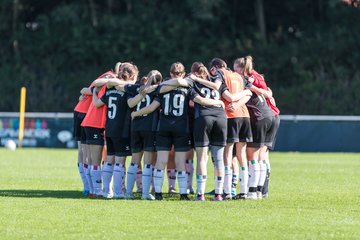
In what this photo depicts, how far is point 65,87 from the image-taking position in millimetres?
47250

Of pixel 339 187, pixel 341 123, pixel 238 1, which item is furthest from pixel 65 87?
pixel 339 187

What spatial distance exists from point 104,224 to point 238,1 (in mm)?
38658

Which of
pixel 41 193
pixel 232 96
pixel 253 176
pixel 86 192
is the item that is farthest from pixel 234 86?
pixel 41 193

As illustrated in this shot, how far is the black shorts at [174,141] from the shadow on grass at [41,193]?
185 centimetres

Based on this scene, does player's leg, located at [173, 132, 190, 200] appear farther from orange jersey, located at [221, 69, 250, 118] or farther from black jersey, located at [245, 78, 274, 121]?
black jersey, located at [245, 78, 274, 121]

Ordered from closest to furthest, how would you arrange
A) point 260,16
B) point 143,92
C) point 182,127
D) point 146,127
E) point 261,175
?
point 182,127
point 143,92
point 146,127
point 261,175
point 260,16

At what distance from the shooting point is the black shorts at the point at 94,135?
15.9 m

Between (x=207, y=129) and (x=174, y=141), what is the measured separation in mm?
579

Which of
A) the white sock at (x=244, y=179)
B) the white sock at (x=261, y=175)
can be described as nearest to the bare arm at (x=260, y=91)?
the white sock at (x=261, y=175)

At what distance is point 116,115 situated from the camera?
15562mm

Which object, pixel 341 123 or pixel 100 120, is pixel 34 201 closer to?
pixel 100 120

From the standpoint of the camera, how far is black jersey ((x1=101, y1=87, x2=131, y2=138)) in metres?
15.5

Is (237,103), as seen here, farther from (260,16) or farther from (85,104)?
(260,16)

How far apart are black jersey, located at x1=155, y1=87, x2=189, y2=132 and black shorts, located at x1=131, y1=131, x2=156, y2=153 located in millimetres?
290
